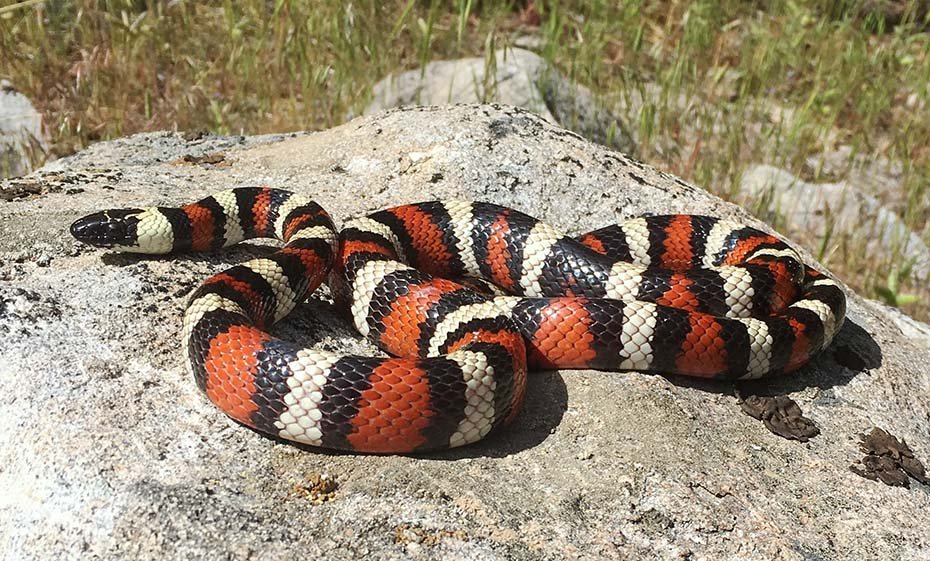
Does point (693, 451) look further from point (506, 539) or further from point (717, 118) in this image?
point (717, 118)

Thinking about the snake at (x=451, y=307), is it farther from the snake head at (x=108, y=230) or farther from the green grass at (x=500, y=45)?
the green grass at (x=500, y=45)

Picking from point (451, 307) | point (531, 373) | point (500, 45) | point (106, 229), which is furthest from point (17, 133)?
point (531, 373)

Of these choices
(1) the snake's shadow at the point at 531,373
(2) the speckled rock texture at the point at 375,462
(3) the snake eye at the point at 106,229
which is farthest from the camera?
(3) the snake eye at the point at 106,229

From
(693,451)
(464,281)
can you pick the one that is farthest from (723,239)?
(693,451)

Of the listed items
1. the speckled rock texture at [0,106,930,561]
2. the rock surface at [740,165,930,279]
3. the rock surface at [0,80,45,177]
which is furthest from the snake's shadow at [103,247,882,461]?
the rock surface at [0,80,45,177]

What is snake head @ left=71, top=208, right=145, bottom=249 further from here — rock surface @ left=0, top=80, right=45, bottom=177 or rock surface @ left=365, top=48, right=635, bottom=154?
rock surface @ left=365, top=48, right=635, bottom=154

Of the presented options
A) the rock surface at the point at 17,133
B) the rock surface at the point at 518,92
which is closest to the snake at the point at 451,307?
the rock surface at the point at 17,133
